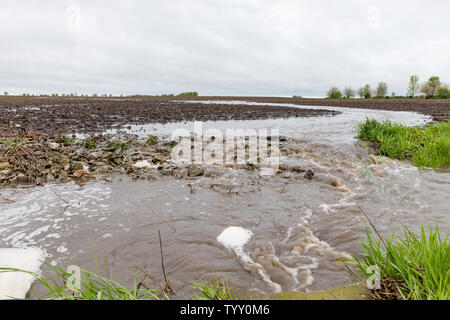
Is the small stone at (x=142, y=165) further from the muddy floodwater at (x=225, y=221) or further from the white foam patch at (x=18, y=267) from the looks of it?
the white foam patch at (x=18, y=267)

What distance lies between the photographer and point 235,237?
14.0ft

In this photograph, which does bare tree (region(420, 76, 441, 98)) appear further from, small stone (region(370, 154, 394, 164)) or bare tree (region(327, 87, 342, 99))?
small stone (region(370, 154, 394, 164))

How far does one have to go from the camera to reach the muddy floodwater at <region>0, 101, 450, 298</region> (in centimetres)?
344

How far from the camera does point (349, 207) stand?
18.0 ft

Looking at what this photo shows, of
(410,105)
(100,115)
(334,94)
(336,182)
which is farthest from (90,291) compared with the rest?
(334,94)

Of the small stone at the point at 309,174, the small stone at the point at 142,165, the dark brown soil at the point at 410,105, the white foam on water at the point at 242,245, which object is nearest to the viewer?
the white foam on water at the point at 242,245

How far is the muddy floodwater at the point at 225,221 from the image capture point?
11.3 feet

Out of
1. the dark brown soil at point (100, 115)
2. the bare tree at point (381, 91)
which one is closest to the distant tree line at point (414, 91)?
the bare tree at point (381, 91)

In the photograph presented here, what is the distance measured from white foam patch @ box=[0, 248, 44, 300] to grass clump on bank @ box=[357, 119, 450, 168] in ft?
35.9

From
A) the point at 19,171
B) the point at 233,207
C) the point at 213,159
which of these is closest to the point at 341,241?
the point at 233,207

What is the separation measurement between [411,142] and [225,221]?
31.8ft

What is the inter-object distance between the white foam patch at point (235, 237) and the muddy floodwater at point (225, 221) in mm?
17
